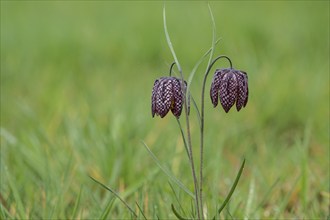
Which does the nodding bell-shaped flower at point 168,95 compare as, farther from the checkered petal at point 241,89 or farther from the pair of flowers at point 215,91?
the checkered petal at point 241,89

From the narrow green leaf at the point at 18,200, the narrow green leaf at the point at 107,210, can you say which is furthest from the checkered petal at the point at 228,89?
the narrow green leaf at the point at 18,200

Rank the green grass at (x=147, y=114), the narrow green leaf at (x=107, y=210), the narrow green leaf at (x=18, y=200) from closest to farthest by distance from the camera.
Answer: the narrow green leaf at (x=107, y=210) < the narrow green leaf at (x=18, y=200) < the green grass at (x=147, y=114)

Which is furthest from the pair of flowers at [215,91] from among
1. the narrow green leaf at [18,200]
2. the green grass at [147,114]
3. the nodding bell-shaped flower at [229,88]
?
the narrow green leaf at [18,200]

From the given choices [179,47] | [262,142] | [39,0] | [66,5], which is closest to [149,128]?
[262,142]

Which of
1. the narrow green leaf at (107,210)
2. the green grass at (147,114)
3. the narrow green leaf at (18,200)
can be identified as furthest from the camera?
the green grass at (147,114)

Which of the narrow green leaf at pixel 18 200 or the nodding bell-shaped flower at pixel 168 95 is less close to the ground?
the nodding bell-shaped flower at pixel 168 95

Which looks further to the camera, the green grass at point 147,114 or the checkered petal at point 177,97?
the green grass at point 147,114

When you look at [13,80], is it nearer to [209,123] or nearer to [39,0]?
[209,123]
